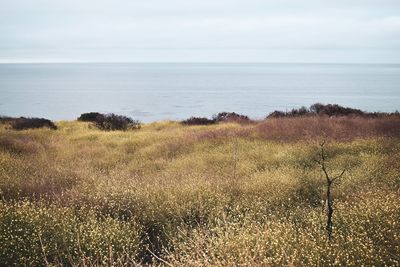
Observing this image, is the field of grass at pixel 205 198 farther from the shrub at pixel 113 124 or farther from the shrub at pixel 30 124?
the shrub at pixel 113 124

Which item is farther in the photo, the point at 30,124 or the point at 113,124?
the point at 113,124

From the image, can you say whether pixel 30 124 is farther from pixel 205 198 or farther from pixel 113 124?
pixel 205 198

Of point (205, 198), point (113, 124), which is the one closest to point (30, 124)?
point (113, 124)

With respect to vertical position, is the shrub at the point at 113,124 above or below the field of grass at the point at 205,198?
above

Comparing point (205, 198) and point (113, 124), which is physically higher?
point (113, 124)

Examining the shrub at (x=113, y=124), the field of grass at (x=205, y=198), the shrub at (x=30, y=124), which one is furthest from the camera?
the shrub at (x=113, y=124)

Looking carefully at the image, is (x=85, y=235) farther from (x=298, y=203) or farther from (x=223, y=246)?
(x=298, y=203)

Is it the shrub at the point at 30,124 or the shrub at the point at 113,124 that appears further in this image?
the shrub at the point at 113,124

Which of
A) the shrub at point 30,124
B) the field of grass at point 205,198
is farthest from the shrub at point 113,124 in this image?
the field of grass at point 205,198

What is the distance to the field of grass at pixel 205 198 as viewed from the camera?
6.86 metres

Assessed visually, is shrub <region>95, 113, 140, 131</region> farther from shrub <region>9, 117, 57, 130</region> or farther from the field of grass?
the field of grass

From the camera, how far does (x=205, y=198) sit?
9883 mm

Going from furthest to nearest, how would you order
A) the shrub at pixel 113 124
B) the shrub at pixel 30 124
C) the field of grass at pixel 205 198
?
the shrub at pixel 113 124, the shrub at pixel 30 124, the field of grass at pixel 205 198

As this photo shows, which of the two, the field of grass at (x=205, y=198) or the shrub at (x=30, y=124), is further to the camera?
the shrub at (x=30, y=124)
